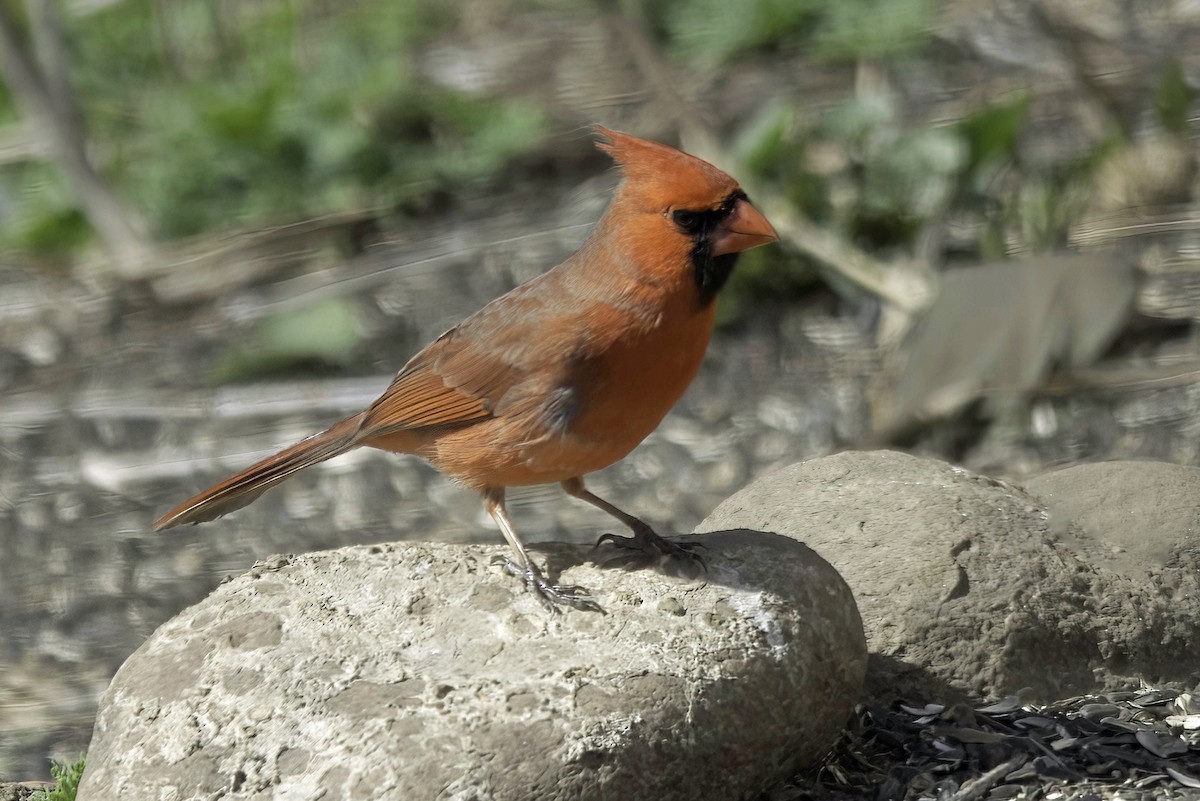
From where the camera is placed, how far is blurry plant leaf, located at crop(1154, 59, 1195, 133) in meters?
5.72

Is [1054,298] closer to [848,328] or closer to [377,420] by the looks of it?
[848,328]

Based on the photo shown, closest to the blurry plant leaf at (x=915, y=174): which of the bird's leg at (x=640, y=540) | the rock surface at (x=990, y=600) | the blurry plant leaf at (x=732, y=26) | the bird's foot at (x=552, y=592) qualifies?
the blurry plant leaf at (x=732, y=26)

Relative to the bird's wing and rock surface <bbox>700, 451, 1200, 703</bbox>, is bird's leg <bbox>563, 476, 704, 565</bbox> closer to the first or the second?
the bird's wing

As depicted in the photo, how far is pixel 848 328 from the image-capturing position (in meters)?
5.83

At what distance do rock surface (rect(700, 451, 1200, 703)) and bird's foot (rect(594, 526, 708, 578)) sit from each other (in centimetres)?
46

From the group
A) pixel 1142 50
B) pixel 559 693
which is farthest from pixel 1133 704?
pixel 1142 50

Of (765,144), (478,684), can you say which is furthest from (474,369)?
(765,144)

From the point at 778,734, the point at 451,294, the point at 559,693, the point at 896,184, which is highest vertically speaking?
the point at 559,693

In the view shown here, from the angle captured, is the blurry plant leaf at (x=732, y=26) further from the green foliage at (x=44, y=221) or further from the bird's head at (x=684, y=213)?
the bird's head at (x=684, y=213)

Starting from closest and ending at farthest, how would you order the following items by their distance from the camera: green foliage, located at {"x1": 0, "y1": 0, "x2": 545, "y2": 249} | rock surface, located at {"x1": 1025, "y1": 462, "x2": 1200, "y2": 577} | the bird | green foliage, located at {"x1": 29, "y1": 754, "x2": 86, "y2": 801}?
the bird < green foliage, located at {"x1": 29, "y1": 754, "x2": 86, "y2": 801} < rock surface, located at {"x1": 1025, "y1": 462, "x2": 1200, "y2": 577} < green foliage, located at {"x1": 0, "y1": 0, "x2": 545, "y2": 249}

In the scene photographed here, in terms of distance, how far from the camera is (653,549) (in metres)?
3.10

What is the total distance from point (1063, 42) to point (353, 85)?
3.16 m

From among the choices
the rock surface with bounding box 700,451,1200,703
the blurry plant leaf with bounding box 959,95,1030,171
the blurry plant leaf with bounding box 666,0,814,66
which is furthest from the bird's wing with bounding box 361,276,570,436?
the blurry plant leaf with bounding box 666,0,814,66

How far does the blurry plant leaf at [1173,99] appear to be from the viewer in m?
5.72
